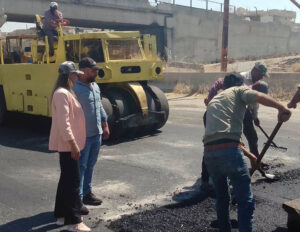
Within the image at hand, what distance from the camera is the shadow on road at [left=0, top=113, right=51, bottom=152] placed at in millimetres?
8758

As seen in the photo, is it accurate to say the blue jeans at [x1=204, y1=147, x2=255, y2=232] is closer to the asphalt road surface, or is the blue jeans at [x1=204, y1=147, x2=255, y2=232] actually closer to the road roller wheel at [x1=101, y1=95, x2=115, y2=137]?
the asphalt road surface

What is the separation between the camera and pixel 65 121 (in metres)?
4.08

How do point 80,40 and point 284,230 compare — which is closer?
point 284,230

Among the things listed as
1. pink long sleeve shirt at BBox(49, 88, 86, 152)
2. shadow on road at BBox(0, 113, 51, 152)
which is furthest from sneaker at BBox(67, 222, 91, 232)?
shadow on road at BBox(0, 113, 51, 152)

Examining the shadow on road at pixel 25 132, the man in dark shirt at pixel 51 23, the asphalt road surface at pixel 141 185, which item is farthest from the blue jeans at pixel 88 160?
the man in dark shirt at pixel 51 23

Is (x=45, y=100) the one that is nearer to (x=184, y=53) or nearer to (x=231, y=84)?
(x=231, y=84)

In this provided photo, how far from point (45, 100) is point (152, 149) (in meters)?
2.82

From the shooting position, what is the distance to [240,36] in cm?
4256

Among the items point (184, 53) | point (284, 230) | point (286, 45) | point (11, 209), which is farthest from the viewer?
point (286, 45)

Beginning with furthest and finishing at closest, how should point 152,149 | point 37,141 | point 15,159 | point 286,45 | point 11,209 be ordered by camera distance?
point 286,45, point 37,141, point 152,149, point 15,159, point 11,209

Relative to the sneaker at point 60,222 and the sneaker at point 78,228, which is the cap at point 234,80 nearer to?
the sneaker at point 78,228

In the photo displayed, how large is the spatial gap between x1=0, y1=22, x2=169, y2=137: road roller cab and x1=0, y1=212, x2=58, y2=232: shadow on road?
163 inches

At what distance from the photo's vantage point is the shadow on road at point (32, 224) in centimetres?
439

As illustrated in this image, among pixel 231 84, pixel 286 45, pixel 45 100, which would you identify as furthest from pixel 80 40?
pixel 286 45
